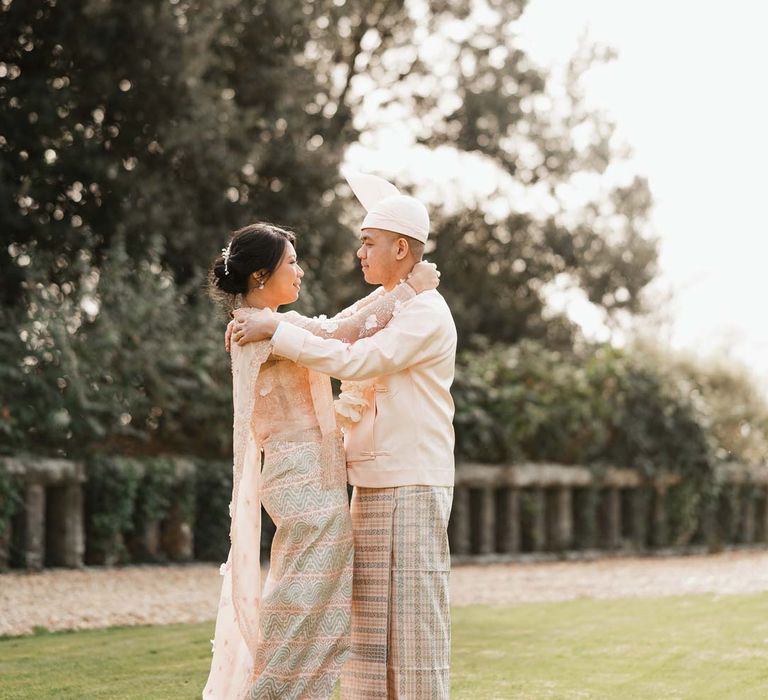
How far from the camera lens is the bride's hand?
4.07 m

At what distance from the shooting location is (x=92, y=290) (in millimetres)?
9844

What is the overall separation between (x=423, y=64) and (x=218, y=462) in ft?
24.7

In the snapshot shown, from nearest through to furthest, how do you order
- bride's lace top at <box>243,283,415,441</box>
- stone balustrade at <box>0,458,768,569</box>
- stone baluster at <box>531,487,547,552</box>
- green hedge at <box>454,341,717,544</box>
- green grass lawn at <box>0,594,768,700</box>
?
bride's lace top at <box>243,283,415,441</box> < green grass lawn at <box>0,594,768,700</box> < stone balustrade at <box>0,458,768,569</box> < green hedge at <box>454,341,717,544</box> < stone baluster at <box>531,487,547,552</box>

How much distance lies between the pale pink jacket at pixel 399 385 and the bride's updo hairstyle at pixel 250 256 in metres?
0.26

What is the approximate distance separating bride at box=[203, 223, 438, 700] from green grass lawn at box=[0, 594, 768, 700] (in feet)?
3.48

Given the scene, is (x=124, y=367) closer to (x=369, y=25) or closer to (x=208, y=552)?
(x=208, y=552)

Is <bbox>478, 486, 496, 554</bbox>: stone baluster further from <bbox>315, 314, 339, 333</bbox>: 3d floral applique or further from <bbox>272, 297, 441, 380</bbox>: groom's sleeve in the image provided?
<bbox>272, 297, 441, 380</bbox>: groom's sleeve

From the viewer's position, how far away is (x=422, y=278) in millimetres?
4082

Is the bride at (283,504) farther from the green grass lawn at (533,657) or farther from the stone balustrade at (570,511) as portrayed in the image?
the stone balustrade at (570,511)

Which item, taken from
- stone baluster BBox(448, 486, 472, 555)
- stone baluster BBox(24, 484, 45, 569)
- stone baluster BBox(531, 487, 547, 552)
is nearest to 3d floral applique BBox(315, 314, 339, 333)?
stone baluster BBox(24, 484, 45, 569)

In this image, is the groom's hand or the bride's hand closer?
the groom's hand

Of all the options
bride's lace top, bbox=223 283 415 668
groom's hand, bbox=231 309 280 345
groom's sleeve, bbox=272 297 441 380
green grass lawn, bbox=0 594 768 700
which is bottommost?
green grass lawn, bbox=0 594 768 700

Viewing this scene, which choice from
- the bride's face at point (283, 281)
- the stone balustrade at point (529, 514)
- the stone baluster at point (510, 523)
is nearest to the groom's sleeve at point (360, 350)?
the bride's face at point (283, 281)

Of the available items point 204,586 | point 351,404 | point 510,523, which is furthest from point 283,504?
point 510,523
